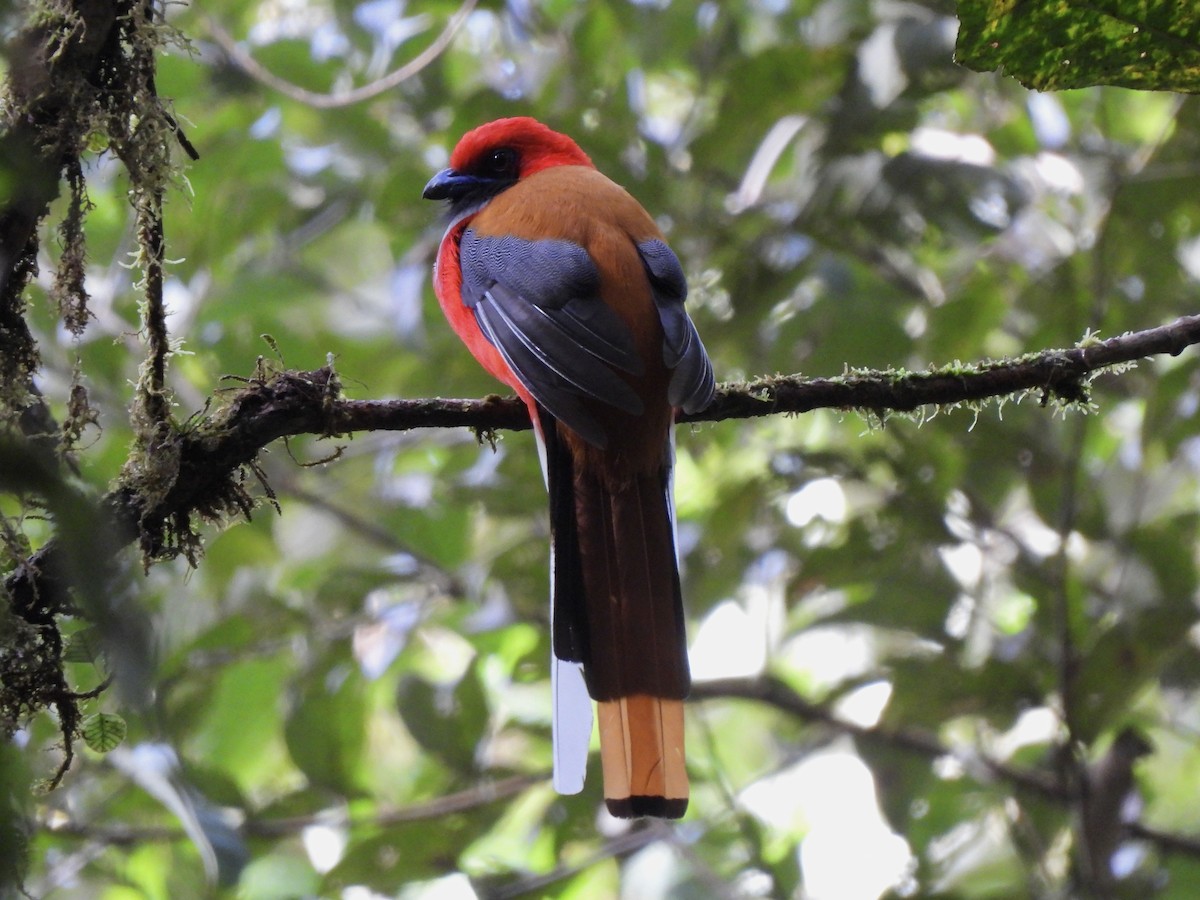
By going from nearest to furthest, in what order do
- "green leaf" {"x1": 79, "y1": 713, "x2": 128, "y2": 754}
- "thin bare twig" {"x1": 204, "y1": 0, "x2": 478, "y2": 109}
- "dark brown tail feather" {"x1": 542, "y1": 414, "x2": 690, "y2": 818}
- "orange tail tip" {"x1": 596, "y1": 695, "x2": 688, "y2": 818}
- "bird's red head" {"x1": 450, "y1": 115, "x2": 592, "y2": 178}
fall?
"green leaf" {"x1": 79, "y1": 713, "x2": 128, "y2": 754} < "orange tail tip" {"x1": 596, "y1": 695, "x2": 688, "y2": 818} < "dark brown tail feather" {"x1": 542, "y1": 414, "x2": 690, "y2": 818} < "bird's red head" {"x1": 450, "y1": 115, "x2": 592, "y2": 178} < "thin bare twig" {"x1": 204, "y1": 0, "x2": 478, "y2": 109}

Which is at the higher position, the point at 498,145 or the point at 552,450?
the point at 498,145

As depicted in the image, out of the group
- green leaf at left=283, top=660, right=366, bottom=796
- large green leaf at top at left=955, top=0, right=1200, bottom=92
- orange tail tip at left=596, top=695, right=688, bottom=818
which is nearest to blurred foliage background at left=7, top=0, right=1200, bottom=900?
green leaf at left=283, top=660, right=366, bottom=796

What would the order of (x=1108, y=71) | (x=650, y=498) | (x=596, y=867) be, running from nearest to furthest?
(x=1108, y=71) → (x=650, y=498) → (x=596, y=867)

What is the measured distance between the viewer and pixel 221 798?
351 centimetres

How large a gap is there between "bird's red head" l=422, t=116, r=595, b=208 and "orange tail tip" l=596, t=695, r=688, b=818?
1963 mm

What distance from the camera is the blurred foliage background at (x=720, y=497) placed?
3.57 m

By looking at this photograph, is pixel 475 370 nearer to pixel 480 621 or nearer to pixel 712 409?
pixel 480 621

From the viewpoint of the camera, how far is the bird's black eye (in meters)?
4.03

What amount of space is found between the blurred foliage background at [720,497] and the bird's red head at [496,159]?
0.25 metres

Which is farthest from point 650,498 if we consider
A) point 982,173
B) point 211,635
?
point 982,173

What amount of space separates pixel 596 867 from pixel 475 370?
5.71 feet

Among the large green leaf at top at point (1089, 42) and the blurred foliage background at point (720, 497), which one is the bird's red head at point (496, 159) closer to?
the blurred foliage background at point (720, 497)

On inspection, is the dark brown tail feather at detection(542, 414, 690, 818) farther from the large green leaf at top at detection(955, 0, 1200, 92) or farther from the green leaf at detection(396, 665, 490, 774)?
the large green leaf at top at detection(955, 0, 1200, 92)

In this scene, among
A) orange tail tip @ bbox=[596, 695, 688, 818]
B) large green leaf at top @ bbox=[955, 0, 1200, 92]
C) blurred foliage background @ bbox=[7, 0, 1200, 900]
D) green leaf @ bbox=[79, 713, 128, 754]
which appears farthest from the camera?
blurred foliage background @ bbox=[7, 0, 1200, 900]
